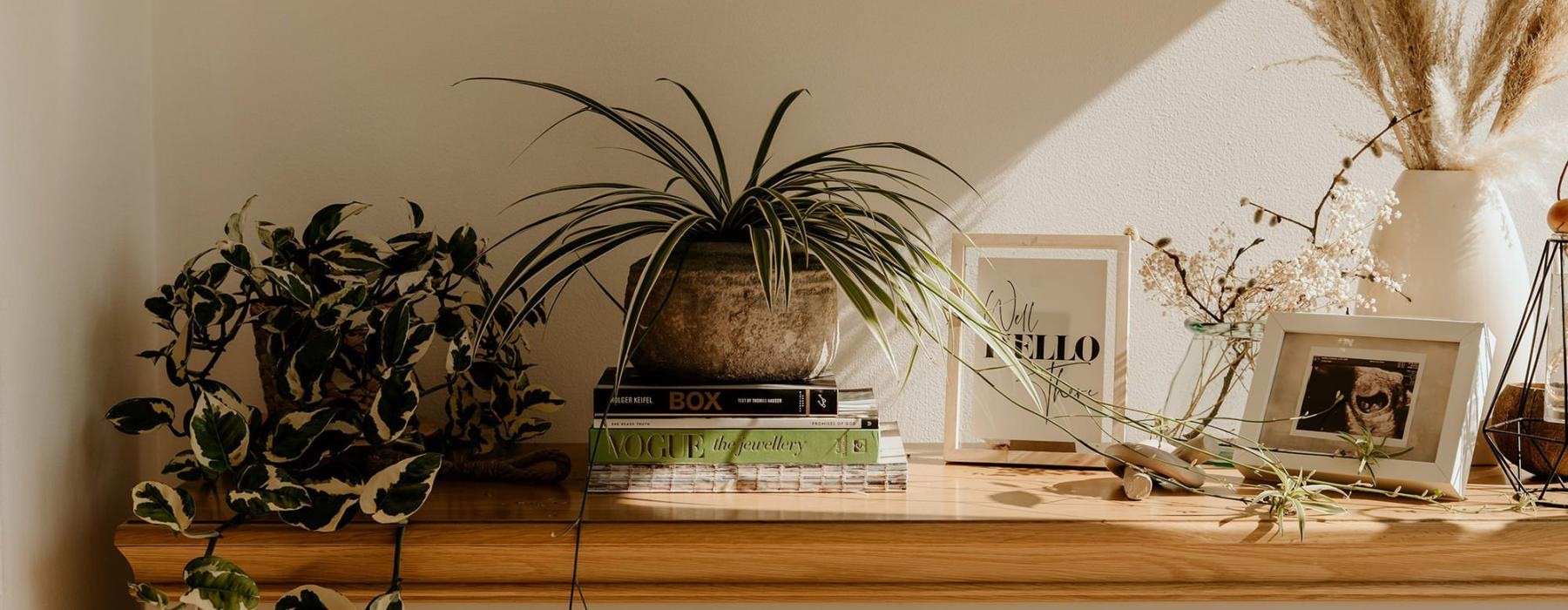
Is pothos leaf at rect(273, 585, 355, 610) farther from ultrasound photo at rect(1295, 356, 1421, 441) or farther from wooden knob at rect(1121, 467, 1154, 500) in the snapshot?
ultrasound photo at rect(1295, 356, 1421, 441)

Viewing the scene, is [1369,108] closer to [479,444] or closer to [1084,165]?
[1084,165]

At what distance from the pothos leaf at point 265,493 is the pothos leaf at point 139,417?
0.48 ft

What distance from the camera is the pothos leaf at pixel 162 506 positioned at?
1.04m

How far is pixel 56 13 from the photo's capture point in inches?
45.0

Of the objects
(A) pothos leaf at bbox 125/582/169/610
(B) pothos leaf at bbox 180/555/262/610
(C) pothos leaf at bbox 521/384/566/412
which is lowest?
(A) pothos leaf at bbox 125/582/169/610

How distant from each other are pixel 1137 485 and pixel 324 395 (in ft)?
2.93

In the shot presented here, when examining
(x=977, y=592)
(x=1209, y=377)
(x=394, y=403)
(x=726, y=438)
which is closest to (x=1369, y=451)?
(x=1209, y=377)

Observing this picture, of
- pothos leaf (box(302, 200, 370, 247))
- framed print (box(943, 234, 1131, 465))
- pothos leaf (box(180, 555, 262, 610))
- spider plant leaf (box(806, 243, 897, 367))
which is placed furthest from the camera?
framed print (box(943, 234, 1131, 465))

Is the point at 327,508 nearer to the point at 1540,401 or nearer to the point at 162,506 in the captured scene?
the point at 162,506

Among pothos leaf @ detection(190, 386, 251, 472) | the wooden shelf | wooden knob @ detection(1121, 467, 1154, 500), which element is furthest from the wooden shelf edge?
pothos leaf @ detection(190, 386, 251, 472)

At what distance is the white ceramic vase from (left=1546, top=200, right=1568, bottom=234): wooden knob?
114 millimetres

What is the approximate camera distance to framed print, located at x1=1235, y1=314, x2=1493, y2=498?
47.5 inches

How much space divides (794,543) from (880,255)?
0.31 meters

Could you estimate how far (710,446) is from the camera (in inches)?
48.1
